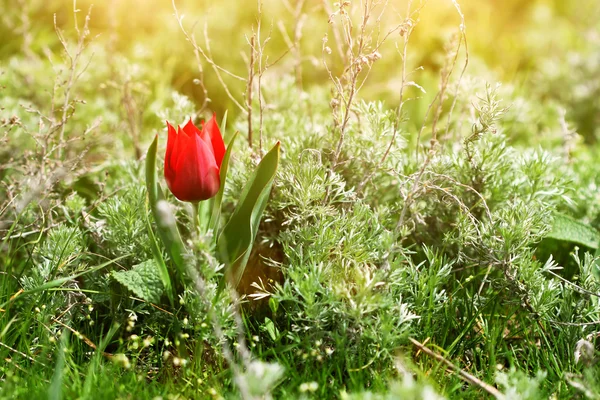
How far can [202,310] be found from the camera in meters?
1.66

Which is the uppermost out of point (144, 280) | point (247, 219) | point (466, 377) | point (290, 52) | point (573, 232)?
point (290, 52)

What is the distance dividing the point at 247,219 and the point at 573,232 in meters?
1.10

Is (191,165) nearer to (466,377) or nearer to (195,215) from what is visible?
(195,215)

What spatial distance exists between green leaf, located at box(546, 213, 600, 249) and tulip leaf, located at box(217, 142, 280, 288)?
0.95 metres

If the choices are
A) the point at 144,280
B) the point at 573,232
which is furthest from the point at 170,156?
the point at 573,232

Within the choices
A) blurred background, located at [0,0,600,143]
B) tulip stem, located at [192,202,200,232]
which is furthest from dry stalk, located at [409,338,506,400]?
blurred background, located at [0,0,600,143]

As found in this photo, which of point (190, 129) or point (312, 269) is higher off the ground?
point (190, 129)

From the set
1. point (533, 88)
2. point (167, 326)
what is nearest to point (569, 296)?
point (167, 326)

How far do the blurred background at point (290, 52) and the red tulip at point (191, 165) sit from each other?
1.74 metres

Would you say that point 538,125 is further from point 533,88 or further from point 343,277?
point 343,277

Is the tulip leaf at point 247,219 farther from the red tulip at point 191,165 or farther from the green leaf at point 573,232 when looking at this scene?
the green leaf at point 573,232

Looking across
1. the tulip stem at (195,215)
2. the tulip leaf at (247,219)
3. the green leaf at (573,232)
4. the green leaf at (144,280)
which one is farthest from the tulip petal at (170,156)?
the green leaf at (573,232)

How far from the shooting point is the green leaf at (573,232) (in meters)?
2.03

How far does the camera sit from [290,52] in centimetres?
412
